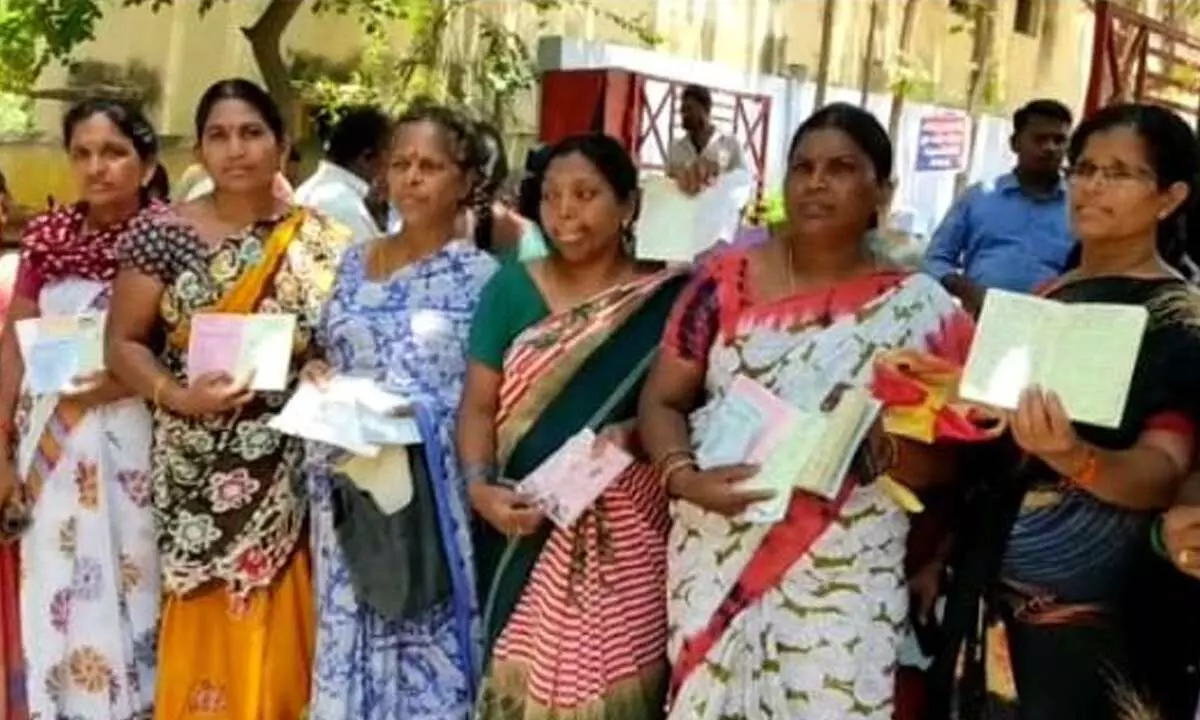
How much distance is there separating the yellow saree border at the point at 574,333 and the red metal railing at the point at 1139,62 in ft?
15.9

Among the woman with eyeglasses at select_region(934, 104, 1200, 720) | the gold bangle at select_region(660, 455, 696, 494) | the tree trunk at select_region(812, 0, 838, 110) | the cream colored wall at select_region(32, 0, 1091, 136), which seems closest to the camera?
the woman with eyeglasses at select_region(934, 104, 1200, 720)

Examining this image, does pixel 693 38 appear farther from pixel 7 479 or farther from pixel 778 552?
pixel 778 552

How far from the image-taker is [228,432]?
348 cm

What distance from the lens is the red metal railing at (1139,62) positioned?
8.24 meters

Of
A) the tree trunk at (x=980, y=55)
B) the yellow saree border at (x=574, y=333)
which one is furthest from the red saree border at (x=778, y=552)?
the tree trunk at (x=980, y=55)

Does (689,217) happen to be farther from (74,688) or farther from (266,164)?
(74,688)

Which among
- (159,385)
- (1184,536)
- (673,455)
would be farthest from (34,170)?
(1184,536)

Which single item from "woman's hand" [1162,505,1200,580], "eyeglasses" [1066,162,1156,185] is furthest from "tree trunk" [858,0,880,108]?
"woman's hand" [1162,505,1200,580]

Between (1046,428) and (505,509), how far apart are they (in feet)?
3.83

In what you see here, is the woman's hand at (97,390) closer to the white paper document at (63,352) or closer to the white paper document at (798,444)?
the white paper document at (63,352)

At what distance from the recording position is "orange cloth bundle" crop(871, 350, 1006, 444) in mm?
2684

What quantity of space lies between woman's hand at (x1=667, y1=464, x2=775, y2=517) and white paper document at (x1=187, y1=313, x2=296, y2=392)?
3.09 feet

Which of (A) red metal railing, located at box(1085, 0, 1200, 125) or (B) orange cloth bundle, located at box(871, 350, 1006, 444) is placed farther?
(A) red metal railing, located at box(1085, 0, 1200, 125)

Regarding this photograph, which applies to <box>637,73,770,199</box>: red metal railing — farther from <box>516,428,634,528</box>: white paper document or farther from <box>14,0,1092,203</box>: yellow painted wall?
<box>516,428,634,528</box>: white paper document
